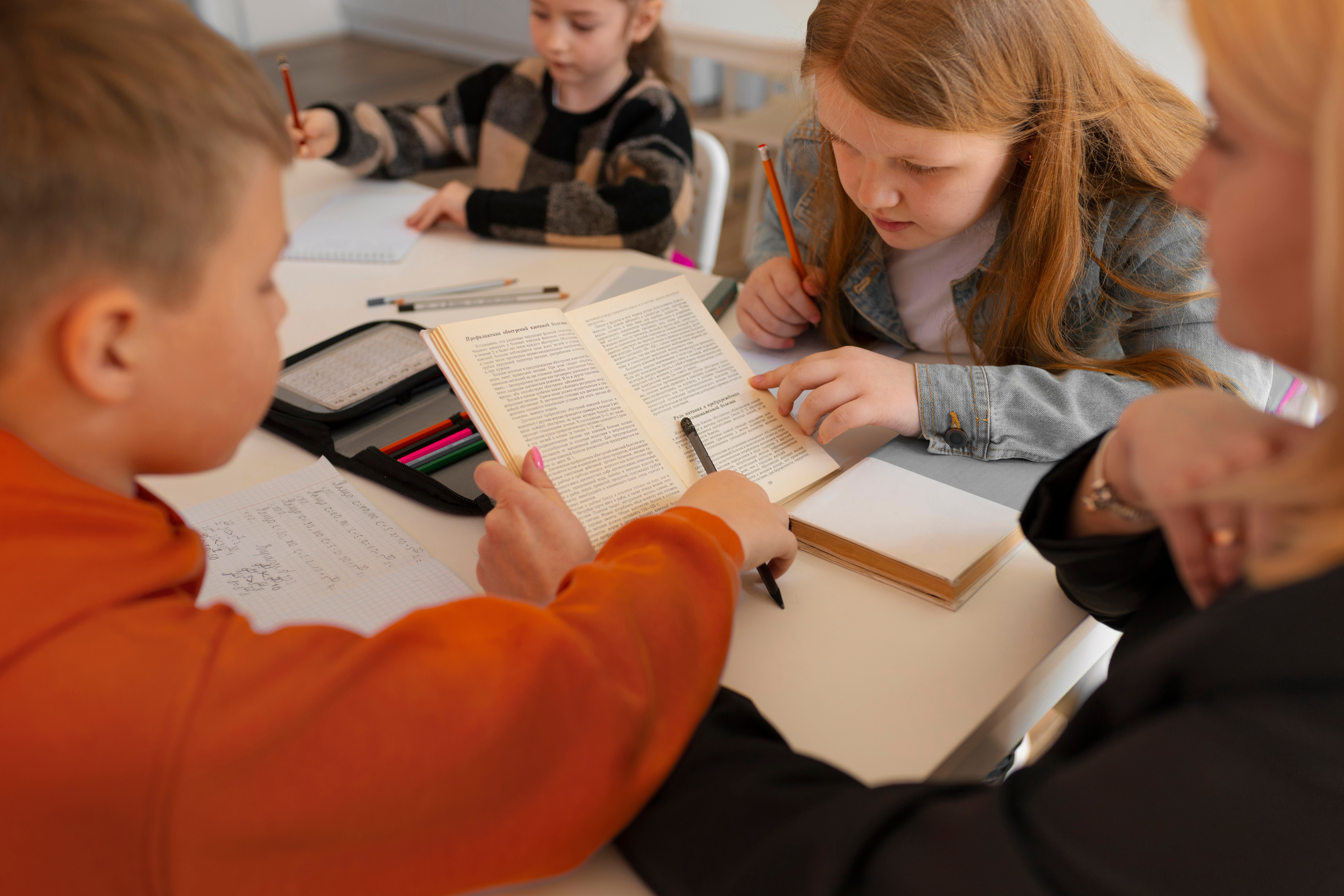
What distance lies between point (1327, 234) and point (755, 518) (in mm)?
422

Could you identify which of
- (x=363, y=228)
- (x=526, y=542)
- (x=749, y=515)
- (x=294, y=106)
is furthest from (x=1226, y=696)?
(x=294, y=106)

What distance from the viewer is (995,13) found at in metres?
0.89

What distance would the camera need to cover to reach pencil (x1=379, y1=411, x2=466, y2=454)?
0.89 metres

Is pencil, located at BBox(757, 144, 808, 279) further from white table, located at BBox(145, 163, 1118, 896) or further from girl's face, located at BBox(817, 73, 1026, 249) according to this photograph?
white table, located at BBox(145, 163, 1118, 896)

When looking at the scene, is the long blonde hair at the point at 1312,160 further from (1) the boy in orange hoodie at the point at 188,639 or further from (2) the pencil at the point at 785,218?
(2) the pencil at the point at 785,218

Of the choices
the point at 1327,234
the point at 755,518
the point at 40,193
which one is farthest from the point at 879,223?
the point at 40,193

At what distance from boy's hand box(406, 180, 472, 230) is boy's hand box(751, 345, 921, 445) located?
2.35 ft

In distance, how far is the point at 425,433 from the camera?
0.91 m

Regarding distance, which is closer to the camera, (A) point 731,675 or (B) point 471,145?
(A) point 731,675

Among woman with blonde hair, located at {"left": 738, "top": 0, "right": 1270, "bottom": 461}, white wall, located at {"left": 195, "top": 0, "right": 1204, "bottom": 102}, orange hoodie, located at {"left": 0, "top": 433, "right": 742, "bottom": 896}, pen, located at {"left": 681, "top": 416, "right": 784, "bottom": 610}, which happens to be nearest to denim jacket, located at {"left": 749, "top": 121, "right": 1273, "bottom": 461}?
woman with blonde hair, located at {"left": 738, "top": 0, "right": 1270, "bottom": 461}

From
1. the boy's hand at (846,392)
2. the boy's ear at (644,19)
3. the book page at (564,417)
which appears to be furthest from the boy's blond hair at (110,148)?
the boy's ear at (644,19)

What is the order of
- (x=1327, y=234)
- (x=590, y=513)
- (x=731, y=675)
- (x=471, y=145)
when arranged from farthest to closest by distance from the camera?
1. (x=471, y=145)
2. (x=590, y=513)
3. (x=731, y=675)
4. (x=1327, y=234)

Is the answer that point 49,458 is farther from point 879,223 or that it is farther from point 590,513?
point 879,223

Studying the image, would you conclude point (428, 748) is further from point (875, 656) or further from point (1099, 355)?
point (1099, 355)
